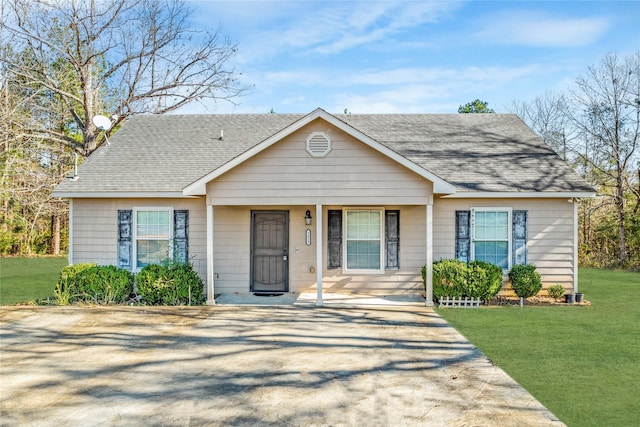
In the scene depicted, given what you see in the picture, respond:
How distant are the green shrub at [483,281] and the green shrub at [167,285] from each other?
5.95 m

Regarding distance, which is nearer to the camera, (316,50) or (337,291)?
(337,291)

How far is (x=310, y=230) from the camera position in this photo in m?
12.2

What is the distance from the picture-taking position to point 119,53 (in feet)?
70.5

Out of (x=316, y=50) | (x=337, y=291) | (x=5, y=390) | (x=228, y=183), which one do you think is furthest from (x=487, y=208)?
(x=316, y=50)

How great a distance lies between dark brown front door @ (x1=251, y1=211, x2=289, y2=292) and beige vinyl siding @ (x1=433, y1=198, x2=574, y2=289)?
12.6 feet

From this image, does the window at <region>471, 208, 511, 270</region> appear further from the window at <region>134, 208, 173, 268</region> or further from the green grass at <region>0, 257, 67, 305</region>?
the green grass at <region>0, 257, 67, 305</region>

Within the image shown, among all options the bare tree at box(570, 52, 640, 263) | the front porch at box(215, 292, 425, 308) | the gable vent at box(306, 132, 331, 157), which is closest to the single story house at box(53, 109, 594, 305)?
the front porch at box(215, 292, 425, 308)

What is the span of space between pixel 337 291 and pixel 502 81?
2144cm

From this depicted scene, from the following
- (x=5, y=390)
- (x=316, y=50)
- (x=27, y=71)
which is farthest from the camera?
(x=316, y=50)

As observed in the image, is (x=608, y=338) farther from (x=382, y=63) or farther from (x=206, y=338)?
(x=382, y=63)

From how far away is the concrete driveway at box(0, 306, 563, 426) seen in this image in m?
4.79

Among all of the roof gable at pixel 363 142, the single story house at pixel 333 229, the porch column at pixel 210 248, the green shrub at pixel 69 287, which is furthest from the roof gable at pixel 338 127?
the green shrub at pixel 69 287

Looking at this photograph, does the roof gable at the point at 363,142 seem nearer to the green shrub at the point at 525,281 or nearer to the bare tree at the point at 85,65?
the green shrub at the point at 525,281

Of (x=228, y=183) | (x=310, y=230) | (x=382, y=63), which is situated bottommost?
(x=310, y=230)
